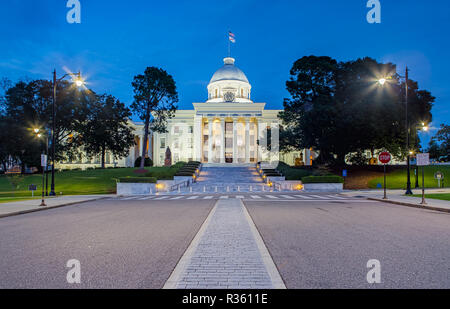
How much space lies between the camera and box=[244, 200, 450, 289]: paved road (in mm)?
4871

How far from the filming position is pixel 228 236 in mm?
8352

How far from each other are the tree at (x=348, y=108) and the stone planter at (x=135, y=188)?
23.2m

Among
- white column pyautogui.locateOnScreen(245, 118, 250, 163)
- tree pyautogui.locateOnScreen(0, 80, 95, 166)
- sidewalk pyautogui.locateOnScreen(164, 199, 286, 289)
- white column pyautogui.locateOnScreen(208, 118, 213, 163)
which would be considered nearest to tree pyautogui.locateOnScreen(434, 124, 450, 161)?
white column pyautogui.locateOnScreen(245, 118, 250, 163)

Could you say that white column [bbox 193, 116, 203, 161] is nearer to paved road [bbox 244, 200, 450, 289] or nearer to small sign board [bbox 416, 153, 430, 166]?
small sign board [bbox 416, 153, 430, 166]

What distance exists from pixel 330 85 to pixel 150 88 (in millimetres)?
28853

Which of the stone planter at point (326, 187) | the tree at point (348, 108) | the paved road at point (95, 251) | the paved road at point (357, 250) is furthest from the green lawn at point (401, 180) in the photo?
the paved road at point (95, 251)

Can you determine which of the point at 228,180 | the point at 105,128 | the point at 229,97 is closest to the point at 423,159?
the point at 228,180

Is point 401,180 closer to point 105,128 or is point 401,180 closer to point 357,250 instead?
point 357,250

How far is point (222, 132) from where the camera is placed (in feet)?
240

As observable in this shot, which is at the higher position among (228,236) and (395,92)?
(395,92)
